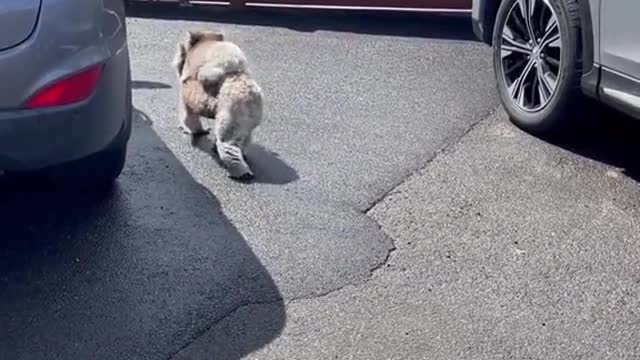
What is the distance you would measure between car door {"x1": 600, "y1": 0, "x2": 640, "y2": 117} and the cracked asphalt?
44cm

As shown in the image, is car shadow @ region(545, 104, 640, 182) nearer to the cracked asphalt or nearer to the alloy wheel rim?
the cracked asphalt

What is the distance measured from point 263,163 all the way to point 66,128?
5.15 feet

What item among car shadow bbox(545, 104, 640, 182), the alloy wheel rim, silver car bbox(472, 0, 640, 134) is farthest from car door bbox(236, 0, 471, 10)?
car shadow bbox(545, 104, 640, 182)

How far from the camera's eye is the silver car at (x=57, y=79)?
11.7ft

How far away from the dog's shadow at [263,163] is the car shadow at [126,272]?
0.96ft

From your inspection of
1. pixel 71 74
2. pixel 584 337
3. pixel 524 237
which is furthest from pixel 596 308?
pixel 71 74

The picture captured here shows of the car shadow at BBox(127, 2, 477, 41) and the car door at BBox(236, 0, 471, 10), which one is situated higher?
the car door at BBox(236, 0, 471, 10)

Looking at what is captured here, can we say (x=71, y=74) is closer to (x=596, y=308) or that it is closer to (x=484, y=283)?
(x=484, y=283)

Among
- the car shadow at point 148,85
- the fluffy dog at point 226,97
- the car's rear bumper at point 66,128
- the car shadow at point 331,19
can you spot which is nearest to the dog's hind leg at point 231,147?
the fluffy dog at point 226,97

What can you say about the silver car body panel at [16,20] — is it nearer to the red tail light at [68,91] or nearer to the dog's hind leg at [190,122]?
the red tail light at [68,91]

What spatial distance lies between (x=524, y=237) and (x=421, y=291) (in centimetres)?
67

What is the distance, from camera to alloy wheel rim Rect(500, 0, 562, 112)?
5.30 m

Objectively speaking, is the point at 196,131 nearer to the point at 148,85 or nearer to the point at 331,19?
the point at 148,85

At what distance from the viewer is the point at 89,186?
4664 mm
